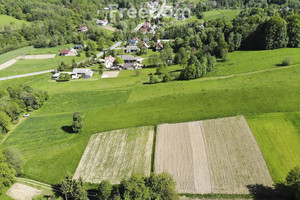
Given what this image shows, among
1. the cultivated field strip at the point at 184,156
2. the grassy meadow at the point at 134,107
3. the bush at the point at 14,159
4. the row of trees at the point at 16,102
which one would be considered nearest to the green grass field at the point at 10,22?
the row of trees at the point at 16,102

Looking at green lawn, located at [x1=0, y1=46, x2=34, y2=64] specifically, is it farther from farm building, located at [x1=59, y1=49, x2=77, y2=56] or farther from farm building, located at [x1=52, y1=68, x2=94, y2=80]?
farm building, located at [x1=52, y1=68, x2=94, y2=80]

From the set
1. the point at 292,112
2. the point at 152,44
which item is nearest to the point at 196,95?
the point at 292,112

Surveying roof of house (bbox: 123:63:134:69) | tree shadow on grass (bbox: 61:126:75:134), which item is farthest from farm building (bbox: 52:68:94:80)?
tree shadow on grass (bbox: 61:126:75:134)

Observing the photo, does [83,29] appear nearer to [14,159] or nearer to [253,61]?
[253,61]

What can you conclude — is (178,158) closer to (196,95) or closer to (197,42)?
(196,95)

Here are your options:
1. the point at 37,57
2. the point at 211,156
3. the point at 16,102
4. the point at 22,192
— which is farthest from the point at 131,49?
the point at 22,192

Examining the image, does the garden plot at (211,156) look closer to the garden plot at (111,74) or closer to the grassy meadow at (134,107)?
the grassy meadow at (134,107)
